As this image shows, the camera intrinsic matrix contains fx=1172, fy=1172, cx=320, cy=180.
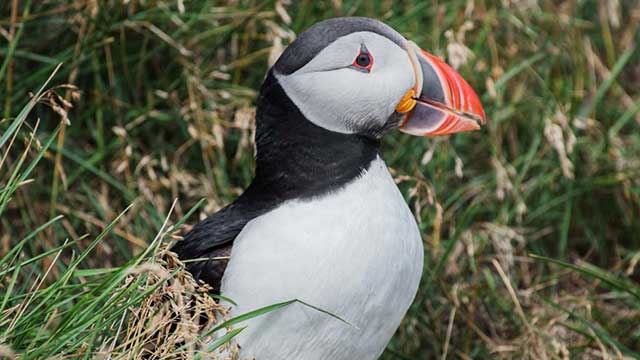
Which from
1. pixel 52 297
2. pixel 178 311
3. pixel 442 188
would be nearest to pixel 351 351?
pixel 178 311

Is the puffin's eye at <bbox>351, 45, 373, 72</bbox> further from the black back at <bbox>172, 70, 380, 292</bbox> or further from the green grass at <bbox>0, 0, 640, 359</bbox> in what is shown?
the green grass at <bbox>0, 0, 640, 359</bbox>

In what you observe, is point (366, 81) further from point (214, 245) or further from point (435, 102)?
point (214, 245)

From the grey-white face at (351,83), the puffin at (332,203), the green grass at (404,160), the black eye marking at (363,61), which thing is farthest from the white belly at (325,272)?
the green grass at (404,160)

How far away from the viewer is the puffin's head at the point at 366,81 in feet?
9.40

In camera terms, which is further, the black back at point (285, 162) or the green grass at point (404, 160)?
the green grass at point (404, 160)

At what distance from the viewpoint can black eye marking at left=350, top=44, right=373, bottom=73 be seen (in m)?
2.87

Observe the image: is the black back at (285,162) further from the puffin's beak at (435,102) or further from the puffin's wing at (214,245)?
the puffin's beak at (435,102)

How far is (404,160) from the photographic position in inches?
172

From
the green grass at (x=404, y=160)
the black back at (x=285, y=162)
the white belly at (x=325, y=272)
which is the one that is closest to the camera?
the white belly at (x=325, y=272)

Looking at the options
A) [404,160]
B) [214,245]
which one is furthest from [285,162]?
[404,160]

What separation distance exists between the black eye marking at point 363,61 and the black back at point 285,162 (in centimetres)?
18

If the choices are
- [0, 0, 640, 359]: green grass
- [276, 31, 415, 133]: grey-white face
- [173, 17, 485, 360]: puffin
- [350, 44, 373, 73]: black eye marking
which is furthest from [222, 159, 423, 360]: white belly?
[0, 0, 640, 359]: green grass

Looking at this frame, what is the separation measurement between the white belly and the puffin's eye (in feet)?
0.89

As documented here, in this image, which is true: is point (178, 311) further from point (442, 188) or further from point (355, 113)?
point (442, 188)
